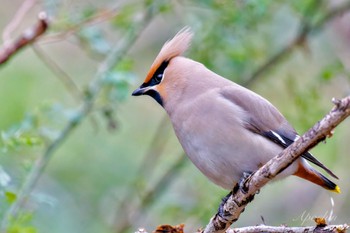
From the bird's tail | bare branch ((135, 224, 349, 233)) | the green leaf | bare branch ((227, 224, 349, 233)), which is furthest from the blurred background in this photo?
bare branch ((227, 224, 349, 233))

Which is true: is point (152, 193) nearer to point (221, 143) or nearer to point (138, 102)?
point (138, 102)

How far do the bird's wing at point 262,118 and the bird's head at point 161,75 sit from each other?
325 millimetres

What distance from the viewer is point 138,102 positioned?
7352 mm

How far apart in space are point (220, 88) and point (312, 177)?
0.65 meters

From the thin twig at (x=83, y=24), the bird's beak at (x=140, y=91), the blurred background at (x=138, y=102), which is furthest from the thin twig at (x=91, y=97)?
the bird's beak at (x=140, y=91)

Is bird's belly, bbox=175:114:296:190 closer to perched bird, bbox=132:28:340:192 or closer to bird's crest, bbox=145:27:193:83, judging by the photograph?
perched bird, bbox=132:28:340:192

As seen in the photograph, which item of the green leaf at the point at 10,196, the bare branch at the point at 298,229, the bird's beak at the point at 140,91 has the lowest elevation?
the bare branch at the point at 298,229

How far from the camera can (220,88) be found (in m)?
4.36

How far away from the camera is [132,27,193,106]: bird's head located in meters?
4.45

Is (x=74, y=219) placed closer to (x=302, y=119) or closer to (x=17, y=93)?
(x=17, y=93)

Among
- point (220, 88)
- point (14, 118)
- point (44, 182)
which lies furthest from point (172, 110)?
point (44, 182)

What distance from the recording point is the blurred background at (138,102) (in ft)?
16.2

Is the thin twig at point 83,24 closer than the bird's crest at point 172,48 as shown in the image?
No

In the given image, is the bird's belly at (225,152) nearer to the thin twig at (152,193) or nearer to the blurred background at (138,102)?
the blurred background at (138,102)
